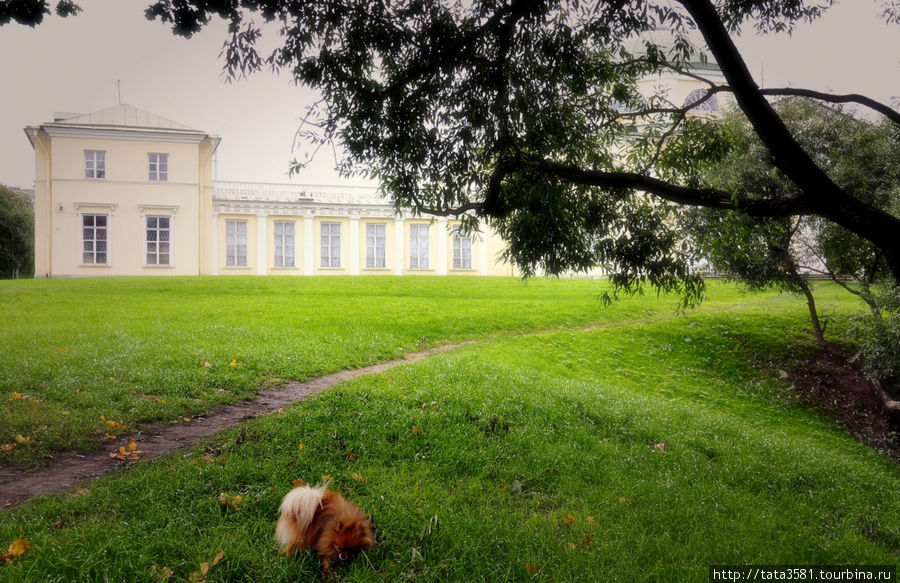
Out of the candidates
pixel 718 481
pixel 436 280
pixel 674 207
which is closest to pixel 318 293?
pixel 436 280

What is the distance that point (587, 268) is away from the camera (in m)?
8.07

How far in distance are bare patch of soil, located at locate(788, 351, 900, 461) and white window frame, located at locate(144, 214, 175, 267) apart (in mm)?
36319

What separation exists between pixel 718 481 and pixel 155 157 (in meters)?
39.2

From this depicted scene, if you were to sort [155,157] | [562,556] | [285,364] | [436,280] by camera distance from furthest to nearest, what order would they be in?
[155,157] < [436,280] < [285,364] < [562,556]

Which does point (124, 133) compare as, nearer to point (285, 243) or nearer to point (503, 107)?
point (285, 243)

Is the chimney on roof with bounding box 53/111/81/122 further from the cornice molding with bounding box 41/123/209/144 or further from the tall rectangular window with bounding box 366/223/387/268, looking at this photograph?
the tall rectangular window with bounding box 366/223/387/268

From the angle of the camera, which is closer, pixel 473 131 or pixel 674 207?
pixel 473 131

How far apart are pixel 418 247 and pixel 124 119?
22951 millimetres

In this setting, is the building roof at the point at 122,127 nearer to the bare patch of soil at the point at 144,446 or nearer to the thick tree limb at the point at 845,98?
the bare patch of soil at the point at 144,446

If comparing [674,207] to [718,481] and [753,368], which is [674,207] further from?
[753,368]

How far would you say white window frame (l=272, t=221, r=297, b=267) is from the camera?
3834 centimetres

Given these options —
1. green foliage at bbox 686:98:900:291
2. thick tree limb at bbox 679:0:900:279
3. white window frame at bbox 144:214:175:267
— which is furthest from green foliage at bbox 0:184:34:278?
thick tree limb at bbox 679:0:900:279

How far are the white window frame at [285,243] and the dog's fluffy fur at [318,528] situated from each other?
36683 millimetres

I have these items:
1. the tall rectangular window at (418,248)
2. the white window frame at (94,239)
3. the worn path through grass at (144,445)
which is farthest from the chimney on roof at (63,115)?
the worn path through grass at (144,445)
